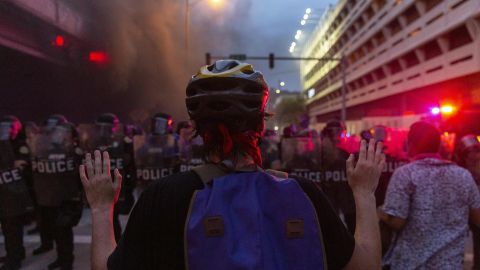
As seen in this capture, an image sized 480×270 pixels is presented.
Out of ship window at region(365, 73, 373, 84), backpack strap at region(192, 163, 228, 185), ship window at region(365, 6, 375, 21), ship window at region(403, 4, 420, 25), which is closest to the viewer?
backpack strap at region(192, 163, 228, 185)

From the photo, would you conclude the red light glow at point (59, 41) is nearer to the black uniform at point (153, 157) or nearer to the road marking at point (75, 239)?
the black uniform at point (153, 157)

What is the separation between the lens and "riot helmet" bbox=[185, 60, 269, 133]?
3.87 ft

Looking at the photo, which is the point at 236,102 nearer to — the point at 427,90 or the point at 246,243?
the point at 246,243

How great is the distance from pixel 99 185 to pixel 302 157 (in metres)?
3.45

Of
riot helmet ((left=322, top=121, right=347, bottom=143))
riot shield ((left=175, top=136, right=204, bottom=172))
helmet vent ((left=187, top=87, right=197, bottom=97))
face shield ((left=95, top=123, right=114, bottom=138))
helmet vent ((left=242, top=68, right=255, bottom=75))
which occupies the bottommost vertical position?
riot shield ((left=175, top=136, right=204, bottom=172))

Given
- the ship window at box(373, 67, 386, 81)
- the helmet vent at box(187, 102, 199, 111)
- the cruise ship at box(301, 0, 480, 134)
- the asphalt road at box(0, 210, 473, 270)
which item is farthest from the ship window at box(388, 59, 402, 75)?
the helmet vent at box(187, 102, 199, 111)

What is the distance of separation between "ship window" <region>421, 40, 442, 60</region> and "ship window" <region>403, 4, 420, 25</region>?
2.31 metres

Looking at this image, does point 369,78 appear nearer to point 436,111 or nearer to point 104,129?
point 436,111

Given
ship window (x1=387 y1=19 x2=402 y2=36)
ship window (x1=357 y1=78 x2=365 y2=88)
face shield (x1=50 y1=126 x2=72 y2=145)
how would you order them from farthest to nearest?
ship window (x1=357 y1=78 x2=365 y2=88) → ship window (x1=387 y1=19 x2=402 y2=36) → face shield (x1=50 y1=126 x2=72 y2=145)

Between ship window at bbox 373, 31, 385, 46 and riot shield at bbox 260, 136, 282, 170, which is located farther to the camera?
ship window at bbox 373, 31, 385, 46

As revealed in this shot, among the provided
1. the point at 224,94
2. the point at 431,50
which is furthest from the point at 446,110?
the point at 431,50

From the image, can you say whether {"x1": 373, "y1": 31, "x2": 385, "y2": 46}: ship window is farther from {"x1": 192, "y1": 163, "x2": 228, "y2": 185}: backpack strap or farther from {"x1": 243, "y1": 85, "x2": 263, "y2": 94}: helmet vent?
{"x1": 192, "y1": 163, "x2": 228, "y2": 185}: backpack strap

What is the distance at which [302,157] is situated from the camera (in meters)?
4.47

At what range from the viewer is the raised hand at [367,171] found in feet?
4.12
